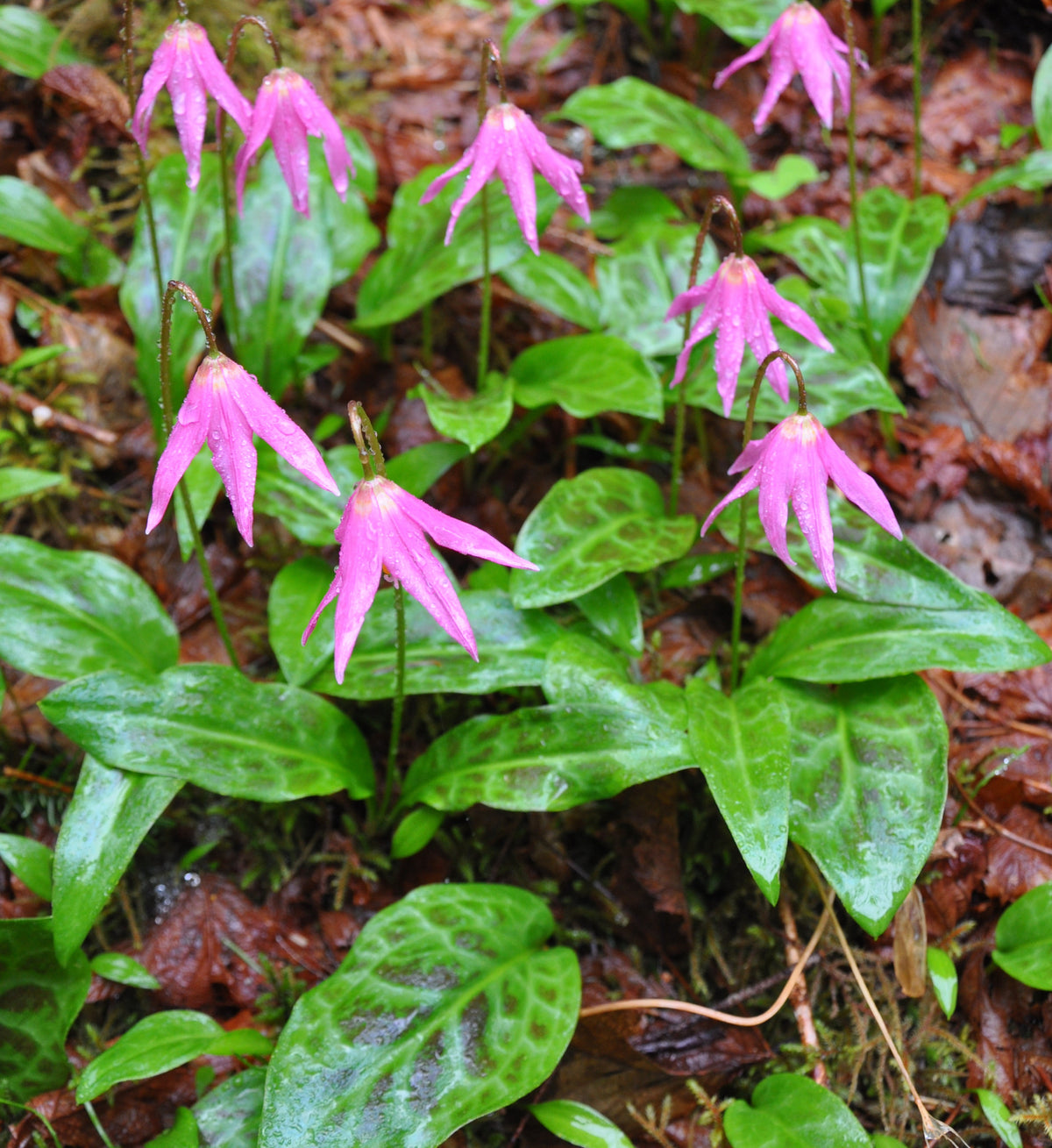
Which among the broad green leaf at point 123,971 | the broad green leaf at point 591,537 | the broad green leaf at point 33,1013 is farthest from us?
the broad green leaf at point 591,537

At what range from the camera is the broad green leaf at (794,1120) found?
1.77 m

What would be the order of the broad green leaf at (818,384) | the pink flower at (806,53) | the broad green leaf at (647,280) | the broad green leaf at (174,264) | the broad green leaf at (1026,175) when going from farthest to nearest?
the broad green leaf at (1026,175) → the broad green leaf at (647,280) → the broad green leaf at (174,264) → the broad green leaf at (818,384) → the pink flower at (806,53)

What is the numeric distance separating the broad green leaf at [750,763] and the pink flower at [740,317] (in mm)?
630

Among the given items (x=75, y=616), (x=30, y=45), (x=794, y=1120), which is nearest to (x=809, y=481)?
(x=794, y=1120)

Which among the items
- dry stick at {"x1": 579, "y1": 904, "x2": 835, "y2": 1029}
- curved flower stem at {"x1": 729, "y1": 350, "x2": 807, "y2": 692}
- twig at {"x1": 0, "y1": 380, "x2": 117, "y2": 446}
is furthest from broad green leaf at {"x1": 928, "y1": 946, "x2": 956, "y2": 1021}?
twig at {"x1": 0, "y1": 380, "x2": 117, "y2": 446}

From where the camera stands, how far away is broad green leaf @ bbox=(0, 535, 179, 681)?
2.12 m

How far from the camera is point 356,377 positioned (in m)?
3.13

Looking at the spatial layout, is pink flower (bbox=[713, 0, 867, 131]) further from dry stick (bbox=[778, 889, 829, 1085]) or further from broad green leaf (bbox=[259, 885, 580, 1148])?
broad green leaf (bbox=[259, 885, 580, 1148])

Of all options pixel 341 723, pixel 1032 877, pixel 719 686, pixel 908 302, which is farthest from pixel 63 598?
pixel 908 302

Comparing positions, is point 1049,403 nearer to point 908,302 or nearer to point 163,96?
point 908,302

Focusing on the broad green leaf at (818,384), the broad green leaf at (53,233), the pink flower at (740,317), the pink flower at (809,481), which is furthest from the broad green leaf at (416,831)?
the broad green leaf at (53,233)

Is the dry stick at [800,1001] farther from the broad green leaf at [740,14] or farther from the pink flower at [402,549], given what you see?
the broad green leaf at [740,14]

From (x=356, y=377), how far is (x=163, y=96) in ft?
4.22

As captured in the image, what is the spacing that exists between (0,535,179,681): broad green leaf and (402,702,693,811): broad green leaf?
760 millimetres
